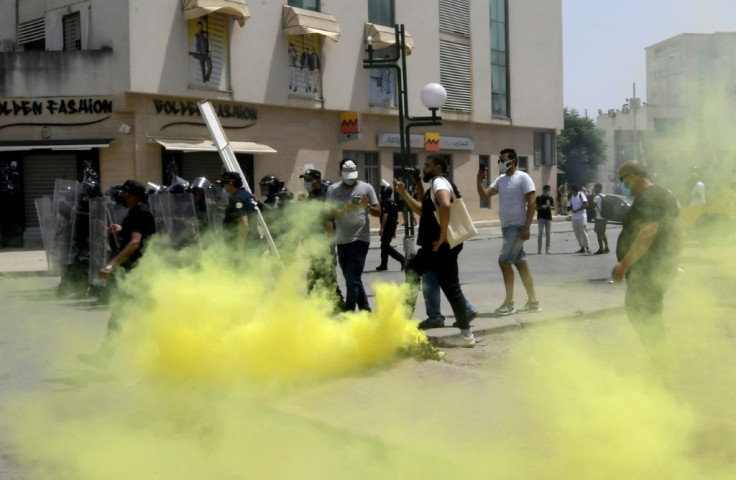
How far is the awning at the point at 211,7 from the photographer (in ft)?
71.1

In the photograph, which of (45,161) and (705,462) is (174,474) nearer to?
(705,462)

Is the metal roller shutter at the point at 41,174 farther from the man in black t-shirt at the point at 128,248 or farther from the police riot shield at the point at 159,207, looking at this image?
the man in black t-shirt at the point at 128,248

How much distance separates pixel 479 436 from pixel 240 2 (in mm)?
20219

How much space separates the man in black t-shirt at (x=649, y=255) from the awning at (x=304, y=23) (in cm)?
1985

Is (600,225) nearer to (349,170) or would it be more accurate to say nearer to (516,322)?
(516,322)

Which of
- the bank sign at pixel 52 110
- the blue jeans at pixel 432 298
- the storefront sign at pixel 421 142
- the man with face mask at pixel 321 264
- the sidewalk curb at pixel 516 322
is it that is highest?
the bank sign at pixel 52 110

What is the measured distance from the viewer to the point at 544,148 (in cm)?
3647

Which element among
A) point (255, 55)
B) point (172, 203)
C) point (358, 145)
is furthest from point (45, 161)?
point (172, 203)

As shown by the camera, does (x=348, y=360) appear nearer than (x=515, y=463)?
No

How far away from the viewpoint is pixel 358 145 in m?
27.8

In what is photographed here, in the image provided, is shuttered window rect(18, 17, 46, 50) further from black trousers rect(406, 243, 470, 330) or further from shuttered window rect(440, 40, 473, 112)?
black trousers rect(406, 243, 470, 330)

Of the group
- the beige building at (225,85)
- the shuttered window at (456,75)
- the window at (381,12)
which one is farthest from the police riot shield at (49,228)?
the shuttered window at (456,75)

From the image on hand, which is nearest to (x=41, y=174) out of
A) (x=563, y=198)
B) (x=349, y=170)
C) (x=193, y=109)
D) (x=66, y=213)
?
(x=193, y=109)

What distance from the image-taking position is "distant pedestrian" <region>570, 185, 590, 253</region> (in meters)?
17.6
